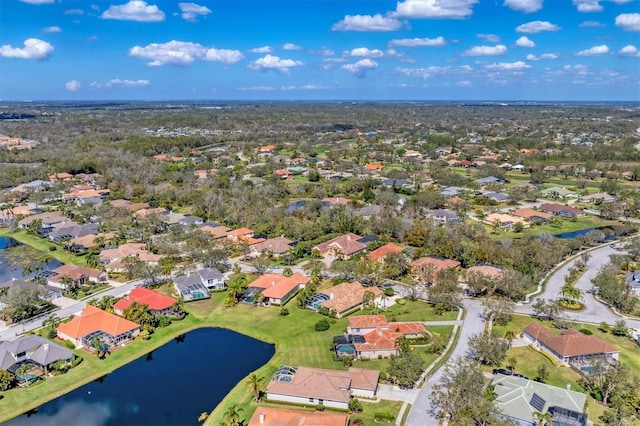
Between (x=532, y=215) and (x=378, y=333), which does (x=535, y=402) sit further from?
(x=532, y=215)

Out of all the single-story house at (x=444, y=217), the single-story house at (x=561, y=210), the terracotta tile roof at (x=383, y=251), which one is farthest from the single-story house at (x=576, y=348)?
the single-story house at (x=561, y=210)

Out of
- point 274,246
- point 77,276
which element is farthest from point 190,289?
point 274,246

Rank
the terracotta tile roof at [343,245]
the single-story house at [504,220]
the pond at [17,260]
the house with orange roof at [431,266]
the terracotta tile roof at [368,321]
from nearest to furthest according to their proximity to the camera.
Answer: the terracotta tile roof at [368,321], the house with orange roof at [431,266], the pond at [17,260], the terracotta tile roof at [343,245], the single-story house at [504,220]

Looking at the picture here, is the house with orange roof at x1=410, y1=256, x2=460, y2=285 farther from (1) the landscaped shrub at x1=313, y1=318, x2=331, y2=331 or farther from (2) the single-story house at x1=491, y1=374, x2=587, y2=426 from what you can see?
(2) the single-story house at x1=491, y1=374, x2=587, y2=426

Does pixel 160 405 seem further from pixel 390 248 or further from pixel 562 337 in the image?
pixel 390 248

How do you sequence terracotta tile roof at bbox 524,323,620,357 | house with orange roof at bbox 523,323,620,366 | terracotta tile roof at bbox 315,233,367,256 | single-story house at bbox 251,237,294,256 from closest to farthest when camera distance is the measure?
Answer: 1. house with orange roof at bbox 523,323,620,366
2. terracotta tile roof at bbox 524,323,620,357
3. terracotta tile roof at bbox 315,233,367,256
4. single-story house at bbox 251,237,294,256

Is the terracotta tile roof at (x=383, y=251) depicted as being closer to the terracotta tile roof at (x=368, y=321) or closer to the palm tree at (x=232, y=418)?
the terracotta tile roof at (x=368, y=321)

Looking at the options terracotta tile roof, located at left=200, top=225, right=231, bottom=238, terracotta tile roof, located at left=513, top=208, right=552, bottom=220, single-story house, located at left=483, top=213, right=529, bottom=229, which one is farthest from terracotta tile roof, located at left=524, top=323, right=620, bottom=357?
terracotta tile roof, located at left=513, top=208, right=552, bottom=220
